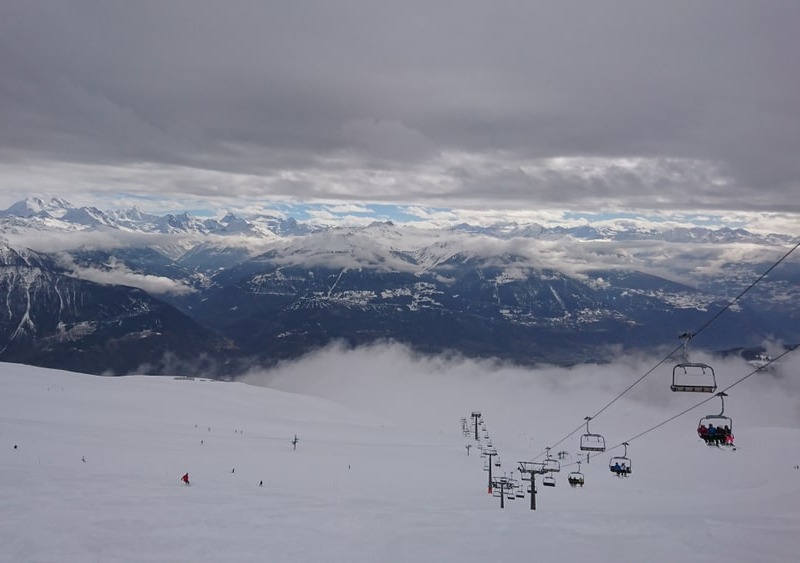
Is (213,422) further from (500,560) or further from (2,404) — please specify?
(500,560)

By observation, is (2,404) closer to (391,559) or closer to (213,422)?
(213,422)

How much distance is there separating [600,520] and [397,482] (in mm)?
21672

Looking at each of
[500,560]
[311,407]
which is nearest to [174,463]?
[500,560]

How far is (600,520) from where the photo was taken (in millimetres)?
41281

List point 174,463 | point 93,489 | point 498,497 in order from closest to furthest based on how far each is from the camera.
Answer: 1. point 93,489
2. point 174,463
3. point 498,497

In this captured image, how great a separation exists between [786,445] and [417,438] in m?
84.8

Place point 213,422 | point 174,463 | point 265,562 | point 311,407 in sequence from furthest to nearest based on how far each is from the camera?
point 311,407
point 213,422
point 174,463
point 265,562

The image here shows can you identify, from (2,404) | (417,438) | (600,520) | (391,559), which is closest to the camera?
(391,559)

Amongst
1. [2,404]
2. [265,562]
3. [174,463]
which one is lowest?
[265,562]

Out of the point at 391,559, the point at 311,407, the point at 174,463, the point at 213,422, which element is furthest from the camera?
the point at 311,407

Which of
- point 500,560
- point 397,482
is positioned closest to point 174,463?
point 397,482

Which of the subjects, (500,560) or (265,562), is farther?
(500,560)

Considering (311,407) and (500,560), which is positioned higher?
(311,407)

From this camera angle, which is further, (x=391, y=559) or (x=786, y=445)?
(x=786, y=445)
